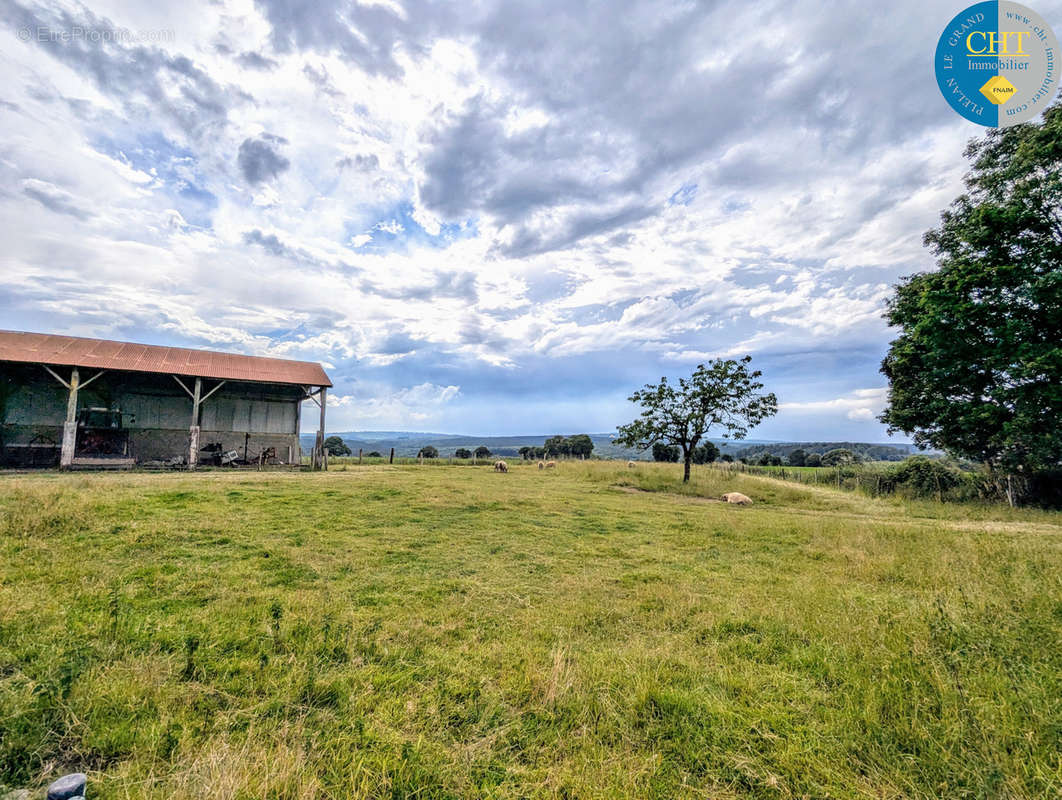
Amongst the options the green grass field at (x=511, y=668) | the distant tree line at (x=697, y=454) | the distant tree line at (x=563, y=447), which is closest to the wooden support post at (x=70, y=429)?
the green grass field at (x=511, y=668)

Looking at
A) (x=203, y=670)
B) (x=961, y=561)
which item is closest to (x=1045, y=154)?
(x=961, y=561)

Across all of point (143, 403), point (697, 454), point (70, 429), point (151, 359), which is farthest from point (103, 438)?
point (697, 454)

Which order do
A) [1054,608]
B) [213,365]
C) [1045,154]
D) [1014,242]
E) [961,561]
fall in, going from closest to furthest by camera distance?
[1054,608]
[961,561]
[1045,154]
[1014,242]
[213,365]

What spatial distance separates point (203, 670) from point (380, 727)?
76.2 inches

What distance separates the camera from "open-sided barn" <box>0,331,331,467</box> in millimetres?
18875

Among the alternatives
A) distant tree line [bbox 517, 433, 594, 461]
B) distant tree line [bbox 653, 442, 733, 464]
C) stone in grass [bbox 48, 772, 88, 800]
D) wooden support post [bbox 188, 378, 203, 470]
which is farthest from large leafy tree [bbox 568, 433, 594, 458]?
stone in grass [bbox 48, 772, 88, 800]

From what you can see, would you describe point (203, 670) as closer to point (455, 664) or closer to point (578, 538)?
point (455, 664)

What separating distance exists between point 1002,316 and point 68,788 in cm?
2707

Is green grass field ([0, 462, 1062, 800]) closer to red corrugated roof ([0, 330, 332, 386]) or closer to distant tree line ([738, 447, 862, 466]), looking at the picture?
red corrugated roof ([0, 330, 332, 386])

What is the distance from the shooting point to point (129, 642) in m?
4.16

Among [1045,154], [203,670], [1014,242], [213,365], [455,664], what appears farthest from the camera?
[213,365]

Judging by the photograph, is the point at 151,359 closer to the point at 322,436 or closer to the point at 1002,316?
the point at 322,436

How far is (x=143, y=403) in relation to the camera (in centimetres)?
2184

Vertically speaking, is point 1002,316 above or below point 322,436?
above
